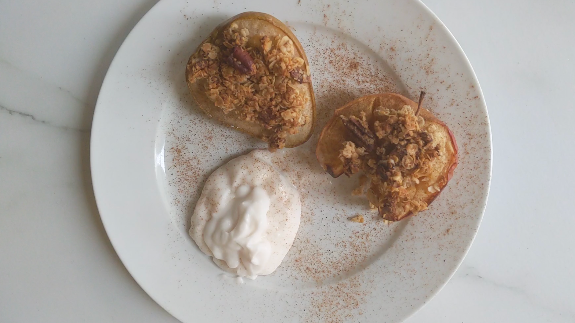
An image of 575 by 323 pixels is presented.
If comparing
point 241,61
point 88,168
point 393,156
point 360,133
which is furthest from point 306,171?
point 88,168

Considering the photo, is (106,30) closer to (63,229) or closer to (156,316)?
(63,229)

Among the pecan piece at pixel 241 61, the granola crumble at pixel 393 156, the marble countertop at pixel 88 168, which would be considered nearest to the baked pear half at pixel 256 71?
the pecan piece at pixel 241 61

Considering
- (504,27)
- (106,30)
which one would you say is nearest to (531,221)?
(504,27)

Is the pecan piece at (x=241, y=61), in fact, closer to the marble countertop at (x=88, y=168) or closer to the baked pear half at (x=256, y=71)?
the baked pear half at (x=256, y=71)

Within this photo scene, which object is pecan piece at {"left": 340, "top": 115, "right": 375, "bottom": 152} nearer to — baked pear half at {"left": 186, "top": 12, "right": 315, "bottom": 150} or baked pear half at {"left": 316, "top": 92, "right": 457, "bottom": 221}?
baked pear half at {"left": 316, "top": 92, "right": 457, "bottom": 221}

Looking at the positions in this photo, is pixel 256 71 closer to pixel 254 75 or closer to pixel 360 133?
pixel 254 75

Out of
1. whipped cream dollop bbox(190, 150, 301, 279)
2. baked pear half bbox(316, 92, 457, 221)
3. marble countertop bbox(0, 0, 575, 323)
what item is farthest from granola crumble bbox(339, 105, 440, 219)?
marble countertop bbox(0, 0, 575, 323)
